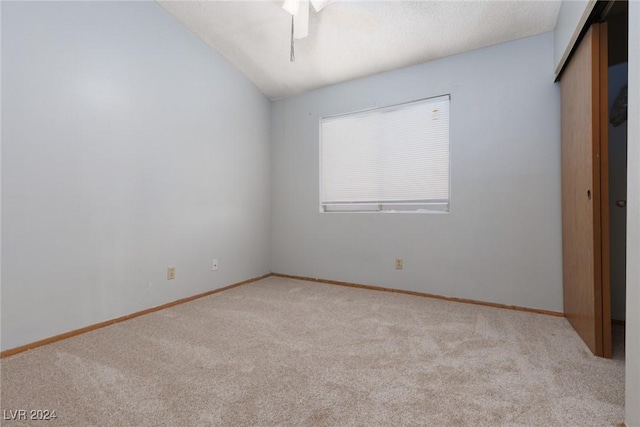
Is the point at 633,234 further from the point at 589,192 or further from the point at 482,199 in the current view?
the point at 482,199

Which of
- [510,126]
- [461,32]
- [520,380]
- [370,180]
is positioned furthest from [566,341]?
[461,32]

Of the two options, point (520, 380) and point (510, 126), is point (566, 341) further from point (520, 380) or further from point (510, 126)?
point (510, 126)

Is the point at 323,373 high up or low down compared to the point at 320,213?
down

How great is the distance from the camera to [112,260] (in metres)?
2.12

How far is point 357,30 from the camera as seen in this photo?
98.4 inches

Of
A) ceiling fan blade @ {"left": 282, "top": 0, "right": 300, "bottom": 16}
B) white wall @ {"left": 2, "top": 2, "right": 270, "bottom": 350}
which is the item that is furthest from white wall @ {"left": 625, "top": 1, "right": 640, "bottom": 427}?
white wall @ {"left": 2, "top": 2, "right": 270, "bottom": 350}

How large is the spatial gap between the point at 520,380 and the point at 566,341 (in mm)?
704

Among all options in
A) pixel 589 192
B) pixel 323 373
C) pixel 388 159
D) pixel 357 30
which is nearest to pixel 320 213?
pixel 388 159

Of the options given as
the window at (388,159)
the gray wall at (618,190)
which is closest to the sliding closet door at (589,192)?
the gray wall at (618,190)

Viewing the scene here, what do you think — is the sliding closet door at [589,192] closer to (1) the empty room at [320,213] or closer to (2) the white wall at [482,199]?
(1) the empty room at [320,213]

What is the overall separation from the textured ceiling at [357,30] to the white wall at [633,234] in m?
1.41

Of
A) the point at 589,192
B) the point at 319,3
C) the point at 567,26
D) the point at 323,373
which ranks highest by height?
the point at 319,3

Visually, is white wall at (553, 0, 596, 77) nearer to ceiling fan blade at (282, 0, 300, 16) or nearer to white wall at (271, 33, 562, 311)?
white wall at (271, 33, 562, 311)

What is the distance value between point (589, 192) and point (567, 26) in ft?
3.65
